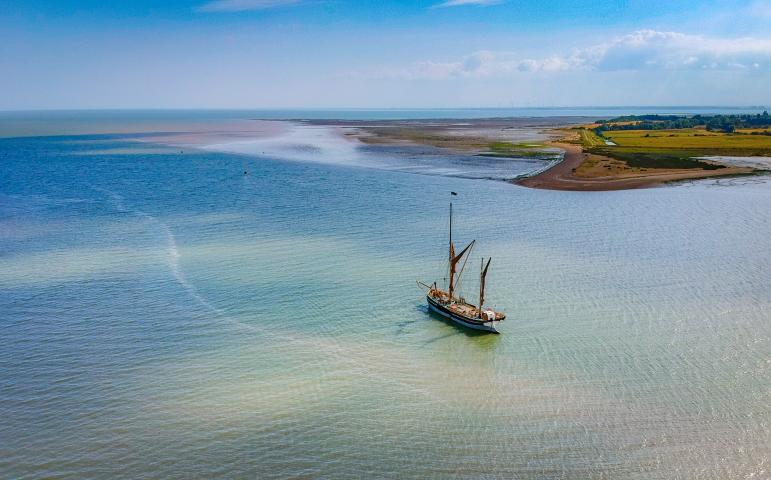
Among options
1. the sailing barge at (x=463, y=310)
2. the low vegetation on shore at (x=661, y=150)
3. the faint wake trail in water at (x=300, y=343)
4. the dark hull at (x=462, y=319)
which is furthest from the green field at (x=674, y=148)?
the faint wake trail in water at (x=300, y=343)

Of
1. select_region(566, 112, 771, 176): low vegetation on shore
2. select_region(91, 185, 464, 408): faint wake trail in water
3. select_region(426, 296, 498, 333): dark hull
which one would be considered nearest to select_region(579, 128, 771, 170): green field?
select_region(566, 112, 771, 176): low vegetation on shore

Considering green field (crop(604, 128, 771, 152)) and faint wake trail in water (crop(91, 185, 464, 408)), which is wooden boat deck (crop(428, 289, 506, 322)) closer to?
faint wake trail in water (crop(91, 185, 464, 408))

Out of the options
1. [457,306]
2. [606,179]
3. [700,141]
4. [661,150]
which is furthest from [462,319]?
[700,141]

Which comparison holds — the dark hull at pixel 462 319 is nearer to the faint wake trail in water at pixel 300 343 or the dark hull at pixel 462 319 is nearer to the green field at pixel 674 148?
the faint wake trail in water at pixel 300 343

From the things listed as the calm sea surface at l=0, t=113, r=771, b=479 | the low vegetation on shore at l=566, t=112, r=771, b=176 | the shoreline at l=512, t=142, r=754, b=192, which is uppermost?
the low vegetation on shore at l=566, t=112, r=771, b=176

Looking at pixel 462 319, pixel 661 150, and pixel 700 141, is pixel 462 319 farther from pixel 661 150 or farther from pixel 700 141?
pixel 700 141
